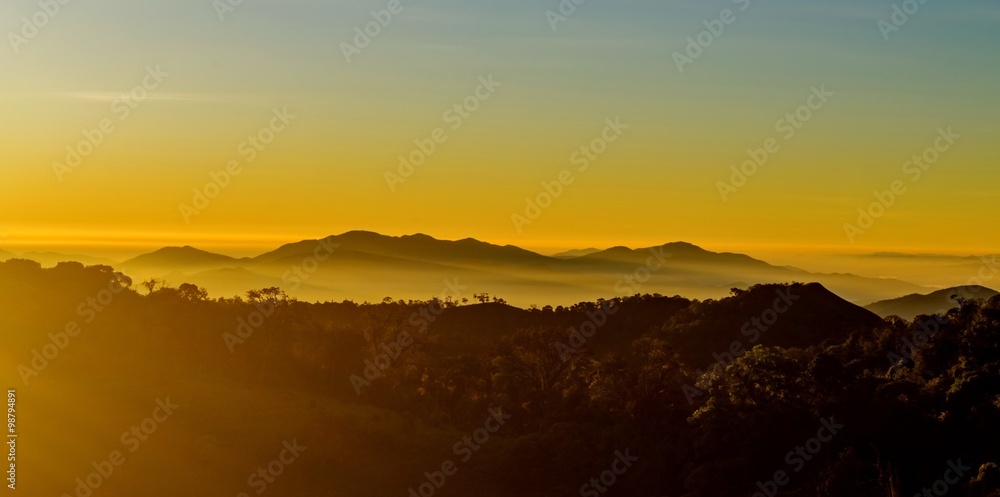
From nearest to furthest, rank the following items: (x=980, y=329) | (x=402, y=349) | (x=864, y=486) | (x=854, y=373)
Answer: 1. (x=864, y=486)
2. (x=980, y=329)
3. (x=854, y=373)
4. (x=402, y=349)

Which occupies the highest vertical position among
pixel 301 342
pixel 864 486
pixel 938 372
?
pixel 301 342

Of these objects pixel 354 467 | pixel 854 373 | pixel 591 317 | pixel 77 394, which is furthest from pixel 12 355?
pixel 854 373

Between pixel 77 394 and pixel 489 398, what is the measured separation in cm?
3143

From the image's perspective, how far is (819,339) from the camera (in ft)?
330

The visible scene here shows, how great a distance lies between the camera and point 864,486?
52.6 metres

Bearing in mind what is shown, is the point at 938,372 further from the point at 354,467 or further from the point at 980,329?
the point at 354,467

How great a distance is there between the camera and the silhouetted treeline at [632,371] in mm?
56344

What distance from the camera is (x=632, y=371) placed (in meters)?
77.4

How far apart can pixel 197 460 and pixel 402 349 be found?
26751mm

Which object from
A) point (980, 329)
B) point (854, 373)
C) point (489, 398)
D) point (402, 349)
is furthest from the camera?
point (402, 349)

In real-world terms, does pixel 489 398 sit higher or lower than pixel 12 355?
lower

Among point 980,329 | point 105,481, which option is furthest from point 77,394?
point 980,329

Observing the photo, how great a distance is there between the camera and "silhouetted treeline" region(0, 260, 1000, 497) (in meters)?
56.3

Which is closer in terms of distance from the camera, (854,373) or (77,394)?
(854,373)
